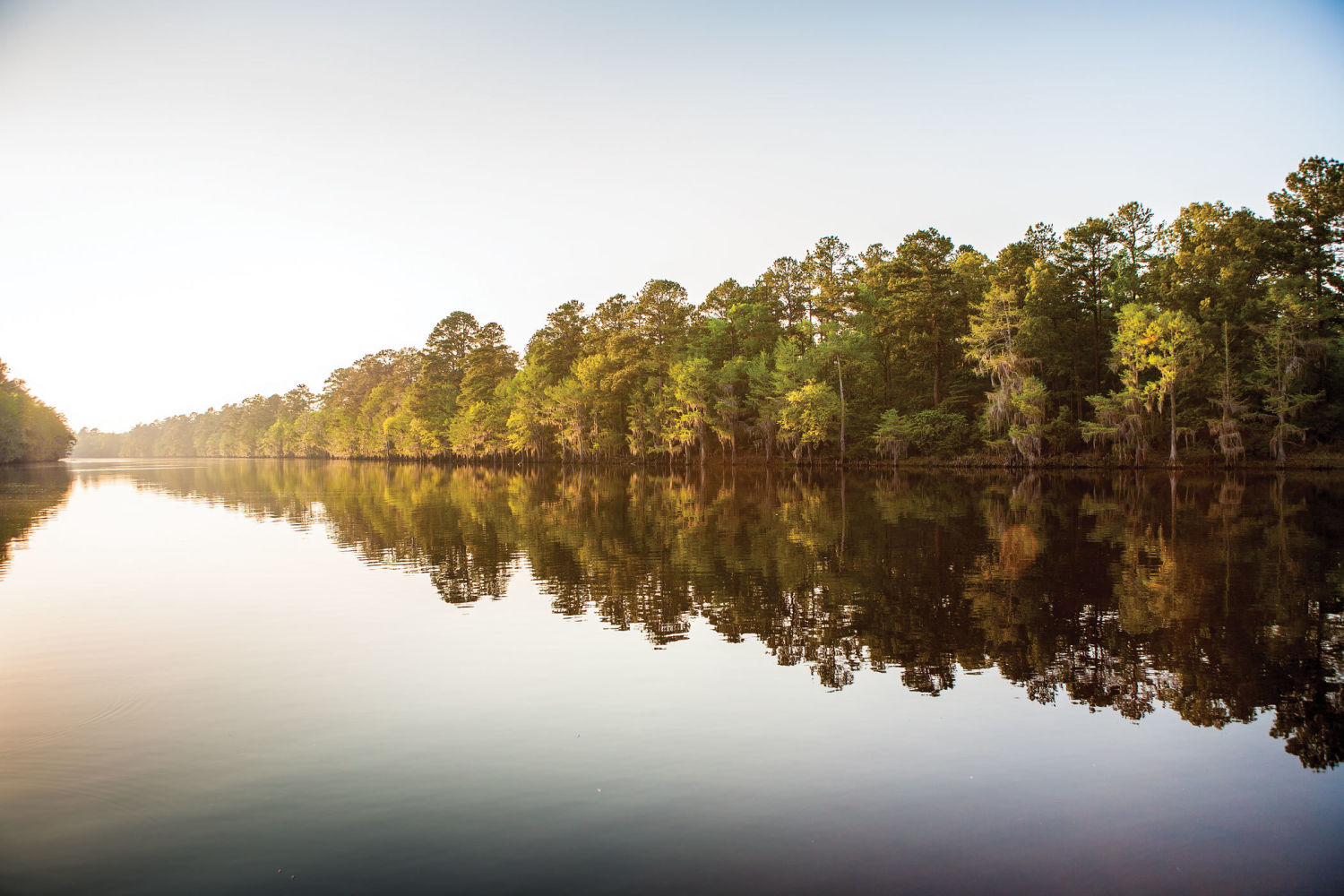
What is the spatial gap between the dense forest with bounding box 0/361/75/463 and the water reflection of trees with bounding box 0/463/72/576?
4196 centimetres

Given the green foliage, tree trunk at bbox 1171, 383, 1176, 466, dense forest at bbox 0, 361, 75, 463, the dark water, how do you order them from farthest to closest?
1. dense forest at bbox 0, 361, 75, 463
2. the green foliage
3. tree trunk at bbox 1171, 383, 1176, 466
4. the dark water

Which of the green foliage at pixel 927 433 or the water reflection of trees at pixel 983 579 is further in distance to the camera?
the green foliage at pixel 927 433

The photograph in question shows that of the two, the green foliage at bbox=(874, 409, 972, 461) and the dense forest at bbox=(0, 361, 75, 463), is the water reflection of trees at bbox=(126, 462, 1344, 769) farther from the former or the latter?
the dense forest at bbox=(0, 361, 75, 463)

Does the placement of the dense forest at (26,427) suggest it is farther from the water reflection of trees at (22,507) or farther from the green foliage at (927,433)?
the green foliage at (927,433)

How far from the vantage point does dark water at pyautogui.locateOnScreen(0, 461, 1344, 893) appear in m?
6.12

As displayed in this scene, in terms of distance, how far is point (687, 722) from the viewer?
8.85 m

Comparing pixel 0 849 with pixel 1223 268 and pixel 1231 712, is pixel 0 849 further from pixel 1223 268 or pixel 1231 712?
pixel 1223 268

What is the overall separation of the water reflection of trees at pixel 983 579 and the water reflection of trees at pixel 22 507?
30.5 ft

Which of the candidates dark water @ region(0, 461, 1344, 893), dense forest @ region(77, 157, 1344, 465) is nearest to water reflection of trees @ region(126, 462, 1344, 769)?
dark water @ region(0, 461, 1344, 893)

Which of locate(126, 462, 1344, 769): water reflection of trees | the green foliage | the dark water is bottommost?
the dark water

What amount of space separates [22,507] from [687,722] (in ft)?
148

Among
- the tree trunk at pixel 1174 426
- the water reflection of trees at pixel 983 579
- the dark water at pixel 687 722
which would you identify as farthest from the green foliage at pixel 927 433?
the dark water at pixel 687 722

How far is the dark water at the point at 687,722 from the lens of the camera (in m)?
6.12

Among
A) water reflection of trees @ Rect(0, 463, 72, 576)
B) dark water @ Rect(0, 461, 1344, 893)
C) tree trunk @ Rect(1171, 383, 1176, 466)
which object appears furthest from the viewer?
tree trunk @ Rect(1171, 383, 1176, 466)
